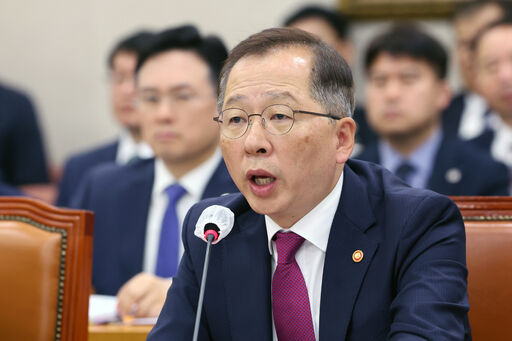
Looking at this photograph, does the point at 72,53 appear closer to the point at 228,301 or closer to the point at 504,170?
the point at 504,170

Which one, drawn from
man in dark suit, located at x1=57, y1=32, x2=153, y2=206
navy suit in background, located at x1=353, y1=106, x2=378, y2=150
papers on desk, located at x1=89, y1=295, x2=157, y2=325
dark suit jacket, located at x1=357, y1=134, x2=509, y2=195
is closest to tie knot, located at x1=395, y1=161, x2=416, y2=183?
dark suit jacket, located at x1=357, y1=134, x2=509, y2=195

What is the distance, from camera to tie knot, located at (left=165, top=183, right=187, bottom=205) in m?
2.79

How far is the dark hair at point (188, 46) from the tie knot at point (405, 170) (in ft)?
3.06

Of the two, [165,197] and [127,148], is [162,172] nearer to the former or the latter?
[165,197]

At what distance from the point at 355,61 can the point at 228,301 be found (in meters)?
3.10

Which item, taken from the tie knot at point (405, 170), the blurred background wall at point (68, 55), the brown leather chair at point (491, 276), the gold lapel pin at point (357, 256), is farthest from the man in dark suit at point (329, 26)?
the gold lapel pin at point (357, 256)

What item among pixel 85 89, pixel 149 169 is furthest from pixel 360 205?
pixel 85 89

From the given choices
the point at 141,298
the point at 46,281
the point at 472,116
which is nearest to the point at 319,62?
the point at 46,281

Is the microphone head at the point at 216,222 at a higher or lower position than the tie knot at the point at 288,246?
higher

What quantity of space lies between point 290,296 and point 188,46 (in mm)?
1632

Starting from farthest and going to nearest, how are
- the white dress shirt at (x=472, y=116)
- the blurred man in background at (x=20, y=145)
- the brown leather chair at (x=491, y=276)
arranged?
the blurred man in background at (x=20, y=145), the white dress shirt at (x=472, y=116), the brown leather chair at (x=491, y=276)

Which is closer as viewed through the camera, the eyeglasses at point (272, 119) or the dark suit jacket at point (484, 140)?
the eyeglasses at point (272, 119)

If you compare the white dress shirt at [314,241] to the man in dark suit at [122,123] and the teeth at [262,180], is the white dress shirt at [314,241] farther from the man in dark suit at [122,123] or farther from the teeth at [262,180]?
the man in dark suit at [122,123]

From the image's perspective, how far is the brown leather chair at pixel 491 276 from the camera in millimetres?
1695
